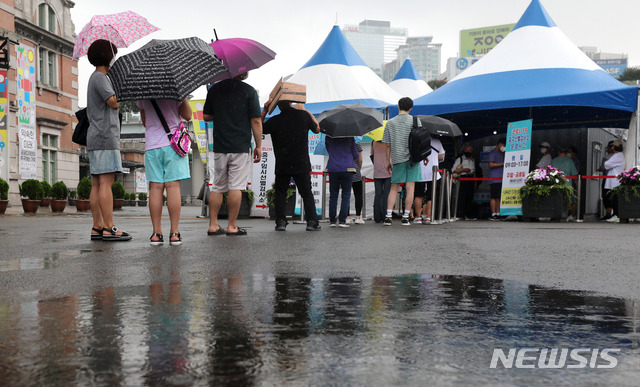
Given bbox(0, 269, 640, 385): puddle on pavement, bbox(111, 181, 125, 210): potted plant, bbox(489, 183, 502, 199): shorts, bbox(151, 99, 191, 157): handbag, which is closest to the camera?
bbox(0, 269, 640, 385): puddle on pavement

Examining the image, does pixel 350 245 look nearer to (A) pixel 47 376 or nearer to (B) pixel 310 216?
(B) pixel 310 216

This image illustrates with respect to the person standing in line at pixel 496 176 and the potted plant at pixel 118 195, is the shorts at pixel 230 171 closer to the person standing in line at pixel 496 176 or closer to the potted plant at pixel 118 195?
the person standing in line at pixel 496 176

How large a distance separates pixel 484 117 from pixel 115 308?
1530 cm

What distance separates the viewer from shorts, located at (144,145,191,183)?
6574 mm

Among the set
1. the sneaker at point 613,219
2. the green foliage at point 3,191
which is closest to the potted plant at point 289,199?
the sneaker at point 613,219

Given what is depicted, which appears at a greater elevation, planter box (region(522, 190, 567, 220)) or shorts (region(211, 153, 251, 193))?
shorts (region(211, 153, 251, 193))

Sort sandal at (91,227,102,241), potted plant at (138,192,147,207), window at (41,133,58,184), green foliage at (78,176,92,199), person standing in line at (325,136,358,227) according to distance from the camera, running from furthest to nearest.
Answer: potted plant at (138,192,147,207), window at (41,133,58,184), green foliage at (78,176,92,199), person standing in line at (325,136,358,227), sandal at (91,227,102,241)

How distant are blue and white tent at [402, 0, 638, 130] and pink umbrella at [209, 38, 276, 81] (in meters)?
6.93

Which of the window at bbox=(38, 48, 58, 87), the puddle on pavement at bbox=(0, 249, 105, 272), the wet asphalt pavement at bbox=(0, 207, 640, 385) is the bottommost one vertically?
the puddle on pavement at bbox=(0, 249, 105, 272)

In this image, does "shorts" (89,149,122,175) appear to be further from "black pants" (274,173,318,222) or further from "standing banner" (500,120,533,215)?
"standing banner" (500,120,533,215)

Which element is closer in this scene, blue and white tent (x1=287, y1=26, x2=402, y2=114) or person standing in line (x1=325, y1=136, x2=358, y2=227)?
person standing in line (x1=325, y1=136, x2=358, y2=227)

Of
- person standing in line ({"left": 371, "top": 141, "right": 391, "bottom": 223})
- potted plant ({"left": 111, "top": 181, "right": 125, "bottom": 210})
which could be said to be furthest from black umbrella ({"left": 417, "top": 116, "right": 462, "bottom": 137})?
potted plant ({"left": 111, "top": 181, "right": 125, "bottom": 210})

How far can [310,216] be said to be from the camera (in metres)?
8.78

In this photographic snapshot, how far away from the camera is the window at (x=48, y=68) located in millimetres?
32219
